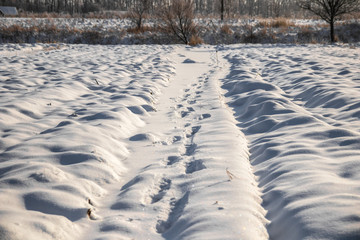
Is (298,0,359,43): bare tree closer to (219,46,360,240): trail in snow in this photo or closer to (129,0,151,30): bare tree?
(129,0,151,30): bare tree

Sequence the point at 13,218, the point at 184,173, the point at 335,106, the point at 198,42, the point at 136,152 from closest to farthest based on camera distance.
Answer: the point at 13,218, the point at 184,173, the point at 136,152, the point at 335,106, the point at 198,42

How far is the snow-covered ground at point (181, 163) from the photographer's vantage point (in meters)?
1.47

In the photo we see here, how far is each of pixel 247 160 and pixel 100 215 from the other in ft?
4.43

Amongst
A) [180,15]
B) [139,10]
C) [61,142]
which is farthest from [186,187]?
[139,10]

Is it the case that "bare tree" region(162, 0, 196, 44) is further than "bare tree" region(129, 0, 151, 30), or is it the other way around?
"bare tree" region(129, 0, 151, 30)

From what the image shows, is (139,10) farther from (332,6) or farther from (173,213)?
(173,213)

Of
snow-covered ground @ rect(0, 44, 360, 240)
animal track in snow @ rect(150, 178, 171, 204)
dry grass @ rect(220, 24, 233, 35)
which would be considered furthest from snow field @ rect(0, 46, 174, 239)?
dry grass @ rect(220, 24, 233, 35)

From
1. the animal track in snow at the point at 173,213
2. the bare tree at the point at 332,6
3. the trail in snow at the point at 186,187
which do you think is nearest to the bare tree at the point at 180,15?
the bare tree at the point at 332,6

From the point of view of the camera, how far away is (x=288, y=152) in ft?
7.52

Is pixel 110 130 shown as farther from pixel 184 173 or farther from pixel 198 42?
pixel 198 42

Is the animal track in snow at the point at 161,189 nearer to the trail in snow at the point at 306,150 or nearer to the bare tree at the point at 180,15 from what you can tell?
the trail in snow at the point at 306,150

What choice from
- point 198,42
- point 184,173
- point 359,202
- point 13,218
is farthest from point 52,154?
point 198,42

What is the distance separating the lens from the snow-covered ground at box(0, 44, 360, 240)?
147 cm

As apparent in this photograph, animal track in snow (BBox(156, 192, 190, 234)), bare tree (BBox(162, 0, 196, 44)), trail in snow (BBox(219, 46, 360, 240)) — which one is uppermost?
bare tree (BBox(162, 0, 196, 44))
